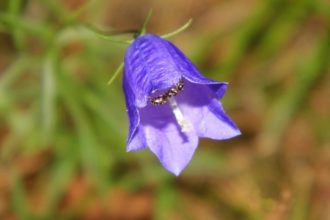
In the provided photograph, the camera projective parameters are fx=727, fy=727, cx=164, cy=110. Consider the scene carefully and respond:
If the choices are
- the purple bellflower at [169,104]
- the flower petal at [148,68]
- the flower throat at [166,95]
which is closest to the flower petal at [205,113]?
the purple bellflower at [169,104]

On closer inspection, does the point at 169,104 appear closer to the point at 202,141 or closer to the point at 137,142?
the point at 137,142

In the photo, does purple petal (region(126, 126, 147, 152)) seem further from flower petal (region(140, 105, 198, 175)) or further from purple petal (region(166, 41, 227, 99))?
purple petal (region(166, 41, 227, 99))

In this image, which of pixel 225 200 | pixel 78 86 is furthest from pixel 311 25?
pixel 78 86

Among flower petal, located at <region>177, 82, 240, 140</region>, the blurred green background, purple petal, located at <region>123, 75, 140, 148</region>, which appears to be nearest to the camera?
purple petal, located at <region>123, 75, 140, 148</region>

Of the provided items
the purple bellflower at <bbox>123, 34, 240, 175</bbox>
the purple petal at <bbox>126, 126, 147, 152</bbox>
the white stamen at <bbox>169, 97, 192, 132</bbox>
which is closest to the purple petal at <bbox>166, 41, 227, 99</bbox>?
the purple bellflower at <bbox>123, 34, 240, 175</bbox>

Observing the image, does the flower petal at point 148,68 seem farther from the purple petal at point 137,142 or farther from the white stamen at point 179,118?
the white stamen at point 179,118

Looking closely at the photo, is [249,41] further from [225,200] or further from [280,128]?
[225,200]

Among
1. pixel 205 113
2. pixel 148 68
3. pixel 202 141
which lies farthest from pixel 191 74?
pixel 202 141
